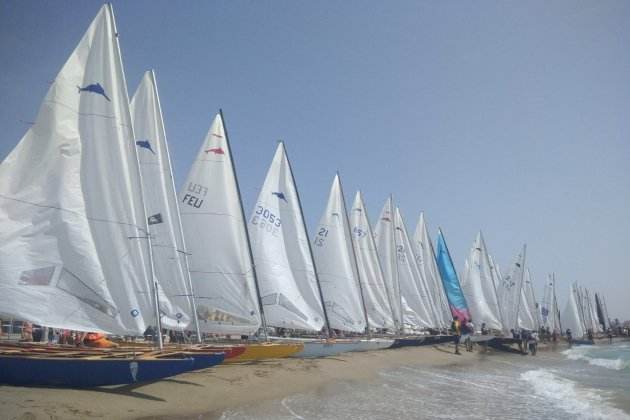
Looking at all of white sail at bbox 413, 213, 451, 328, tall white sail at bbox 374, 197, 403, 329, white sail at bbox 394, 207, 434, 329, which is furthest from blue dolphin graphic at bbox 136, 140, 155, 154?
white sail at bbox 413, 213, 451, 328

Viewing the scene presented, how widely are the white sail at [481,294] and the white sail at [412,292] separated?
965 cm

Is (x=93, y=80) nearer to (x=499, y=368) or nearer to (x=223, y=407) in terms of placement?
(x=223, y=407)

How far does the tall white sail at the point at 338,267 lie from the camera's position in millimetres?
23750

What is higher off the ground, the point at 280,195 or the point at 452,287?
the point at 280,195

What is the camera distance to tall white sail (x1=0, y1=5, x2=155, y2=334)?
10.1 m

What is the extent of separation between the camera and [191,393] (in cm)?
1084

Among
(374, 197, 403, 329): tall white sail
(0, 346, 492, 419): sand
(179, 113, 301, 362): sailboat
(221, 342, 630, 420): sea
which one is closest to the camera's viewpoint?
(0, 346, 492, 419): sand

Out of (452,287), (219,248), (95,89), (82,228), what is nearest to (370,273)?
(219,248)

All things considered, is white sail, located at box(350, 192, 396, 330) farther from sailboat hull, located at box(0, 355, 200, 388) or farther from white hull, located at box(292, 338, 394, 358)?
sailboat hull, located at box(0, 355, 200, 388)

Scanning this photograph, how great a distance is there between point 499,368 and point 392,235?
12779mm

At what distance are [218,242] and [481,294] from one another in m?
32.9

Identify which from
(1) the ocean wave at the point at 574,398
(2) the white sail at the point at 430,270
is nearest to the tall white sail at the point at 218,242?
(1) the ocean wave at the point at 574,398

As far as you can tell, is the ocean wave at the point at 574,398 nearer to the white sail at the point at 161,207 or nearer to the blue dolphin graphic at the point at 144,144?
the white sail at the point at 161,207

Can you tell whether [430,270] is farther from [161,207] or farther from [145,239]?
[145,239]
